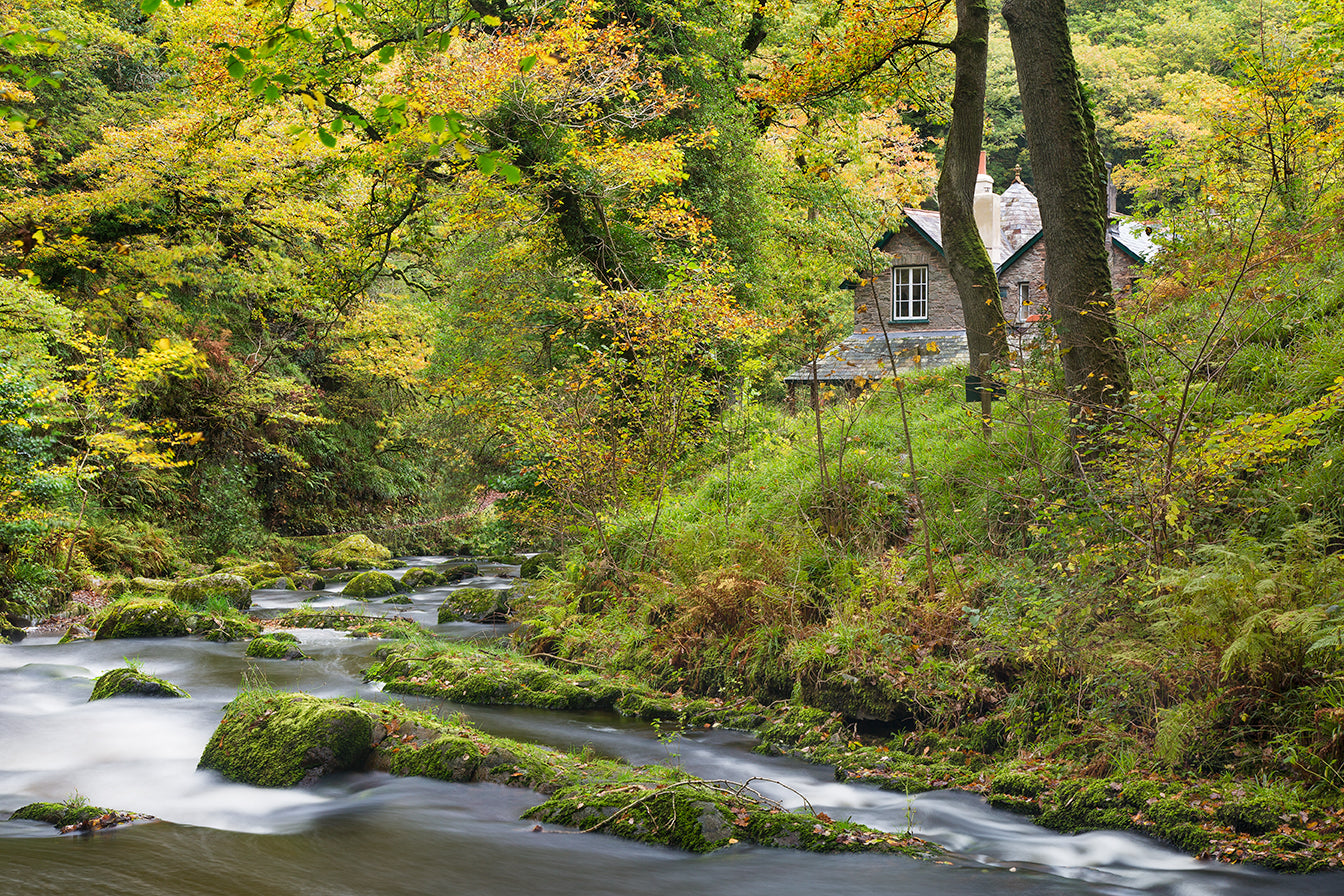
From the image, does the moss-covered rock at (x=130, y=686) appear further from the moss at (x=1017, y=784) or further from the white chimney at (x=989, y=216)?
the white chimney at (x=989, y=216)

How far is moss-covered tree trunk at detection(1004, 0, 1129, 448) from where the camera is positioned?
8.32 m

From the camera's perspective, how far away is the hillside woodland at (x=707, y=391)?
246 inches

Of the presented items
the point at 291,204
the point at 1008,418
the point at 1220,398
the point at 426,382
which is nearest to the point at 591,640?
the point at 1008,418

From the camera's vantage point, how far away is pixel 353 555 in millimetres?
22547

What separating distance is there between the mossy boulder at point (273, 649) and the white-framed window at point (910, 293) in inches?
1038

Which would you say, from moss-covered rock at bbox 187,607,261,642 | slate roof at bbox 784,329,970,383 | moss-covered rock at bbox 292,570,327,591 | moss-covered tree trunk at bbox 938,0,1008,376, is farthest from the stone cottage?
moss-covered rock at bbox 187,607,261,642

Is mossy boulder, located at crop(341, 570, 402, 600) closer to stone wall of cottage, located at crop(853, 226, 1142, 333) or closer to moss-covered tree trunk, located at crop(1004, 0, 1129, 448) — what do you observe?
moss-covered tree trunk, located at crop(1004, 0, 1129, 448)

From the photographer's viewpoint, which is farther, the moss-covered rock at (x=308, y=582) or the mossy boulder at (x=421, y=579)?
the mossy boulder at (x=421, y=579)

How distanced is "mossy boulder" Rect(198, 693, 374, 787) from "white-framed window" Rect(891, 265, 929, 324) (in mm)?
29311

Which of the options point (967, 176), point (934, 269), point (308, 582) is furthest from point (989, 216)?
point (308, 582)

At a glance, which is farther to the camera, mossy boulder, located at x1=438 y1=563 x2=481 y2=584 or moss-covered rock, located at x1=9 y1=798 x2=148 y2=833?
mossy boulder, located at x1=438 y1=563 x2=481 y2=584

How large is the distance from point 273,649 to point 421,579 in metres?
7.85

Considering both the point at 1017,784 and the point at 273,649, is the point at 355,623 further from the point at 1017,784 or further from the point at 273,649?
the point at 1017,784

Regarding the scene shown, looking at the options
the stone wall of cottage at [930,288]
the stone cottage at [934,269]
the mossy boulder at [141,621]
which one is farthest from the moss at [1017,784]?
the stone wall of cottage at [930,288]
